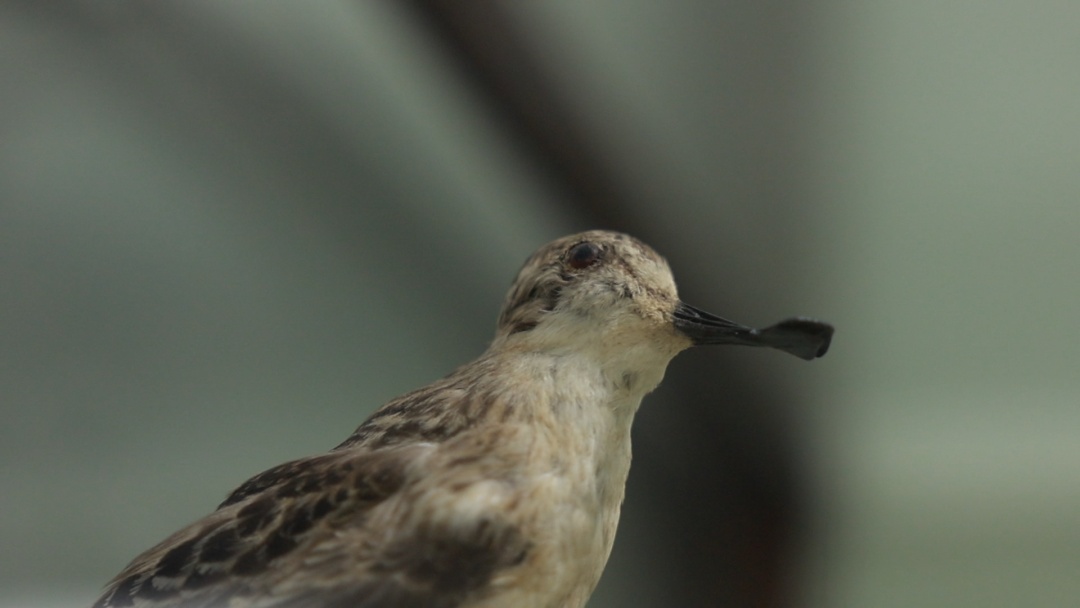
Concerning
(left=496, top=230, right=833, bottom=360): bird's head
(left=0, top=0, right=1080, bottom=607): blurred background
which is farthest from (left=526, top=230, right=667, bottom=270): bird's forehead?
(left=0, top=0, right=1080, bottom=607): blurred background

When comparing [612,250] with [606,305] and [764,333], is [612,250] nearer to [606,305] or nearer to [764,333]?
[606,305]

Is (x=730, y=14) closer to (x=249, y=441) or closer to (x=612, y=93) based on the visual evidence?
(x=612, y=93)

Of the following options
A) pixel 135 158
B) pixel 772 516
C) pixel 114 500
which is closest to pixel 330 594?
pixel 114 500

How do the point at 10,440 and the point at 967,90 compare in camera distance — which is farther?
the point at 967,90

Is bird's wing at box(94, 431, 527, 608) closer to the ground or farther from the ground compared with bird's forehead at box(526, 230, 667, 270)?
closer to the ground

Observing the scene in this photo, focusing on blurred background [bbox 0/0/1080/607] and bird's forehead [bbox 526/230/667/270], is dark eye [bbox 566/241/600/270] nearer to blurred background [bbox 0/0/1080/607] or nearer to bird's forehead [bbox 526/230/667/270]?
bird's forehead [bbox 526/230/667/270]

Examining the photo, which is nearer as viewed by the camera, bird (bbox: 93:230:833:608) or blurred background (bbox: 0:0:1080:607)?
bird (bbox: 93:230:833:608)

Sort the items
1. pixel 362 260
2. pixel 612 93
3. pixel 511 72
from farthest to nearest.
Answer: pixel 362 260 < pixel 612 93 < pixel 511 72
